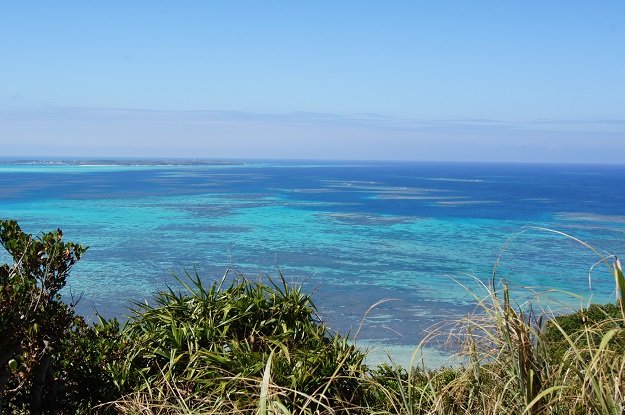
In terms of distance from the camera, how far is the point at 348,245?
41.2 meters

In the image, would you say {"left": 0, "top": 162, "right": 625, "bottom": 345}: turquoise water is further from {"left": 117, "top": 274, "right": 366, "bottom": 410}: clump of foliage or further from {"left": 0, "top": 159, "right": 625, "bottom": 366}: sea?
{"left": 117, "top": 274, "right": 366, "bottom": 410}: clump of foliage

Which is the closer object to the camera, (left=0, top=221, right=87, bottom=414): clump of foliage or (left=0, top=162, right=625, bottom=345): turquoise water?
(left=0, top=221, right=87, bottom=414): clump of foliage

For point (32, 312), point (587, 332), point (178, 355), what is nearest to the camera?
point (587, 332)

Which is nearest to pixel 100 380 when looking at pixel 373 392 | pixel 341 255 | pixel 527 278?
pixel 373 392

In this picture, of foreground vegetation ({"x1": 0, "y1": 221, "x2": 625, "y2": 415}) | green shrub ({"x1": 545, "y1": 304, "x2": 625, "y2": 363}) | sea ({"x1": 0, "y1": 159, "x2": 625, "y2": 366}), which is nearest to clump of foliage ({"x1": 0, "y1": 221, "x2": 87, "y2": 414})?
foreground vegetation ({"x1": 0, "y1": 221, "x2": 625, "y2": 415})

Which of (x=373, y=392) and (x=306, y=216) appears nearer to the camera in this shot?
(x=373, y=392)

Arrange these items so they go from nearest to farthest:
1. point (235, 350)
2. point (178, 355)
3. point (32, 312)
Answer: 1. point (32, 312)
2. point (235, 350)
3. point (178, 355)

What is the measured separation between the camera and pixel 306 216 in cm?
5722

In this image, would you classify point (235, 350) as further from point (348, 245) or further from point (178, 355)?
point (348, 245)

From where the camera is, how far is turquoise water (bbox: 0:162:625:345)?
2752 cm

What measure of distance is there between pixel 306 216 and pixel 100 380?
5190 cm

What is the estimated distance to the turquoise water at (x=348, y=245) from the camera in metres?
27.5

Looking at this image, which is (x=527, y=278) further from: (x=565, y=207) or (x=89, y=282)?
(x=565, y=207)

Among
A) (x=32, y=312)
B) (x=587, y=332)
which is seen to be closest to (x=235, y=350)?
(x=32, y=312)
